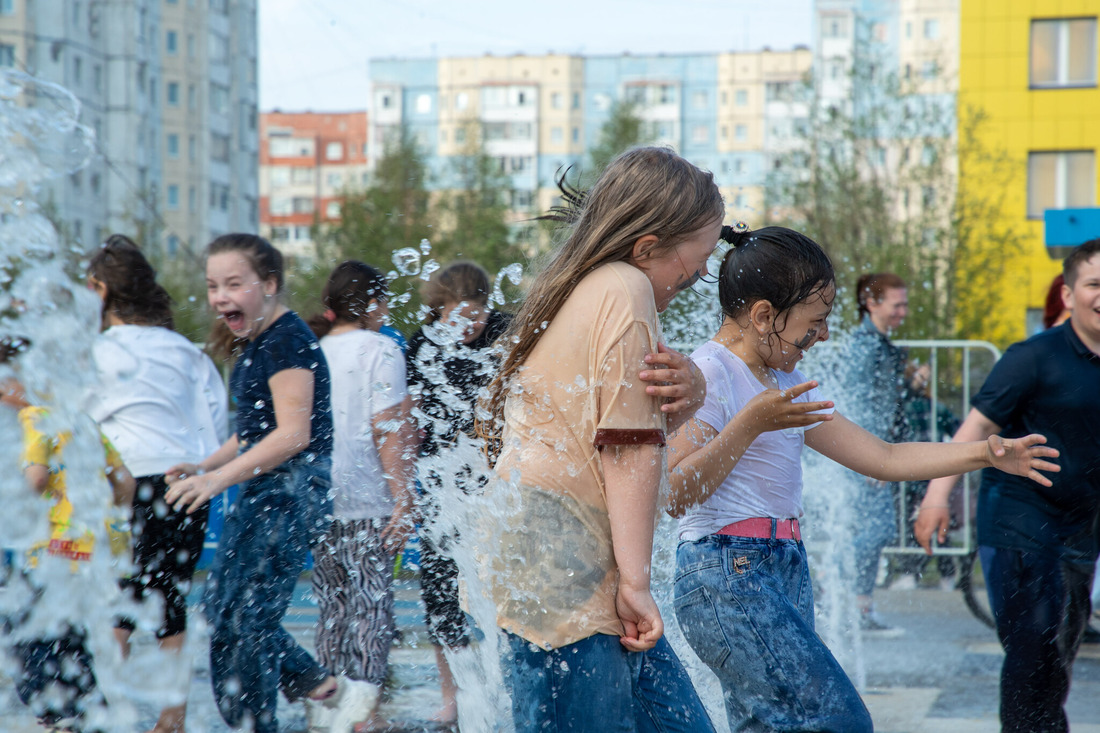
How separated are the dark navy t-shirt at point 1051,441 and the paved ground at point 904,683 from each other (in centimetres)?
135

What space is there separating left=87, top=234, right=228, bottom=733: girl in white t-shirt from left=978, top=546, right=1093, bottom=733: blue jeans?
2.86 m

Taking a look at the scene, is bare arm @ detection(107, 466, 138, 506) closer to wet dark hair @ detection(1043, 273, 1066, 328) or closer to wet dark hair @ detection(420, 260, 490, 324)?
wet dark hair @ detection(420, 260, 490, 324)

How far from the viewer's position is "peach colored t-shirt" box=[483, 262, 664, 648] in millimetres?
2182

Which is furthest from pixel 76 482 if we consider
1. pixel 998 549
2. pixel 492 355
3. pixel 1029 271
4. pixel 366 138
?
pixel 366 138

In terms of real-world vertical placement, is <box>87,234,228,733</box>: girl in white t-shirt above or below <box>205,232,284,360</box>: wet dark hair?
below

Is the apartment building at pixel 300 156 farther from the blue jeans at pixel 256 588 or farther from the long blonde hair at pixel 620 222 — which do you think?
the long blonde hair at pixel 620 222

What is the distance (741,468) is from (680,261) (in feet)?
2.10

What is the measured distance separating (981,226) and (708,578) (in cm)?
2606

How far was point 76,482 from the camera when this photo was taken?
4.09 meters

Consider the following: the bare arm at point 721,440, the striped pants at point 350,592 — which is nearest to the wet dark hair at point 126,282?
the striped pants at point 350,592

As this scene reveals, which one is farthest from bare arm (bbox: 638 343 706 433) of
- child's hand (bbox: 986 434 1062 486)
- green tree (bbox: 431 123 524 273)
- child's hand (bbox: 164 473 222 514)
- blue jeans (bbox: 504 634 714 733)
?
green tree (bbox: 431 123 524 273)

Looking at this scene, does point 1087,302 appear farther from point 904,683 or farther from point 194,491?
point 194,491

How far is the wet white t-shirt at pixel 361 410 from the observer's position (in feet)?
15.9

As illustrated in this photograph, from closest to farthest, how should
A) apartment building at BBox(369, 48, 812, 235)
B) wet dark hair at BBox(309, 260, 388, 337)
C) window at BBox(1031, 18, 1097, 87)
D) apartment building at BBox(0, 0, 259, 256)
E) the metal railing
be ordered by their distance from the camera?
wet dark hair at BBox(309, 260, 388, 337)
the metal railing
window at BBox(1031, 18, 1097, 87)
apartment building at BBox(0, 0, 259, 256)
apartment building at BBox(369, 48, 812, 235)
